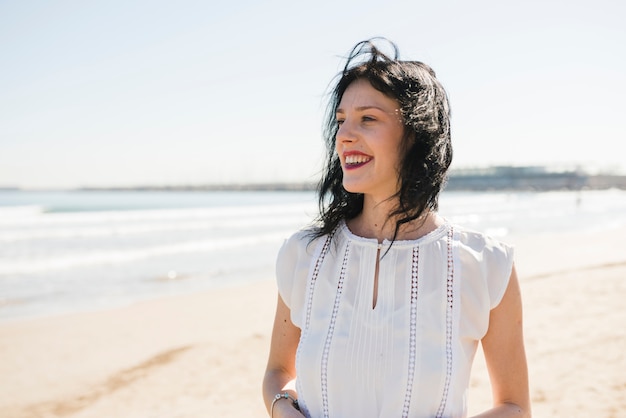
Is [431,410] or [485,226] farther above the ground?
[431,410]

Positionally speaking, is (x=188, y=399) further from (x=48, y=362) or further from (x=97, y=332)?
(x=97, y=332)

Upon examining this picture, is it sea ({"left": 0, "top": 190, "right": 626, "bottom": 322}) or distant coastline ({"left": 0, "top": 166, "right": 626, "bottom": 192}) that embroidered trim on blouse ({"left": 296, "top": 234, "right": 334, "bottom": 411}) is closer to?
sea ({"left": 0, "top": 190, "right": 626, "bottom": 322})

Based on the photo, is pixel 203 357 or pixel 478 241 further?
pixel 203 357

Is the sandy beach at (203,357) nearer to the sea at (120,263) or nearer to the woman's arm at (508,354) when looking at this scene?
the sea at (120,263)

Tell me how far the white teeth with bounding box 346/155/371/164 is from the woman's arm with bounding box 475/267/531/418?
566mm

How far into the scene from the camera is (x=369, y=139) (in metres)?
1.66

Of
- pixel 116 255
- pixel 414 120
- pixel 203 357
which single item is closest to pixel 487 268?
pixel 414 120

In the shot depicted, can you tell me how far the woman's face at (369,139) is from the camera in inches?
65.4

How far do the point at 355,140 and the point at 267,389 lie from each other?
2.94 ft

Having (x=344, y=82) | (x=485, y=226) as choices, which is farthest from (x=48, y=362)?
(x=485, y=226)

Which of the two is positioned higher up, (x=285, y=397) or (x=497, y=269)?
(x=497, y=269)

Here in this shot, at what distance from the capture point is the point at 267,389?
180 cm

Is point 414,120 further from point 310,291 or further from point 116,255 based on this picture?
point 116,255

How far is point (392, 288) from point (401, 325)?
121 millimetres
